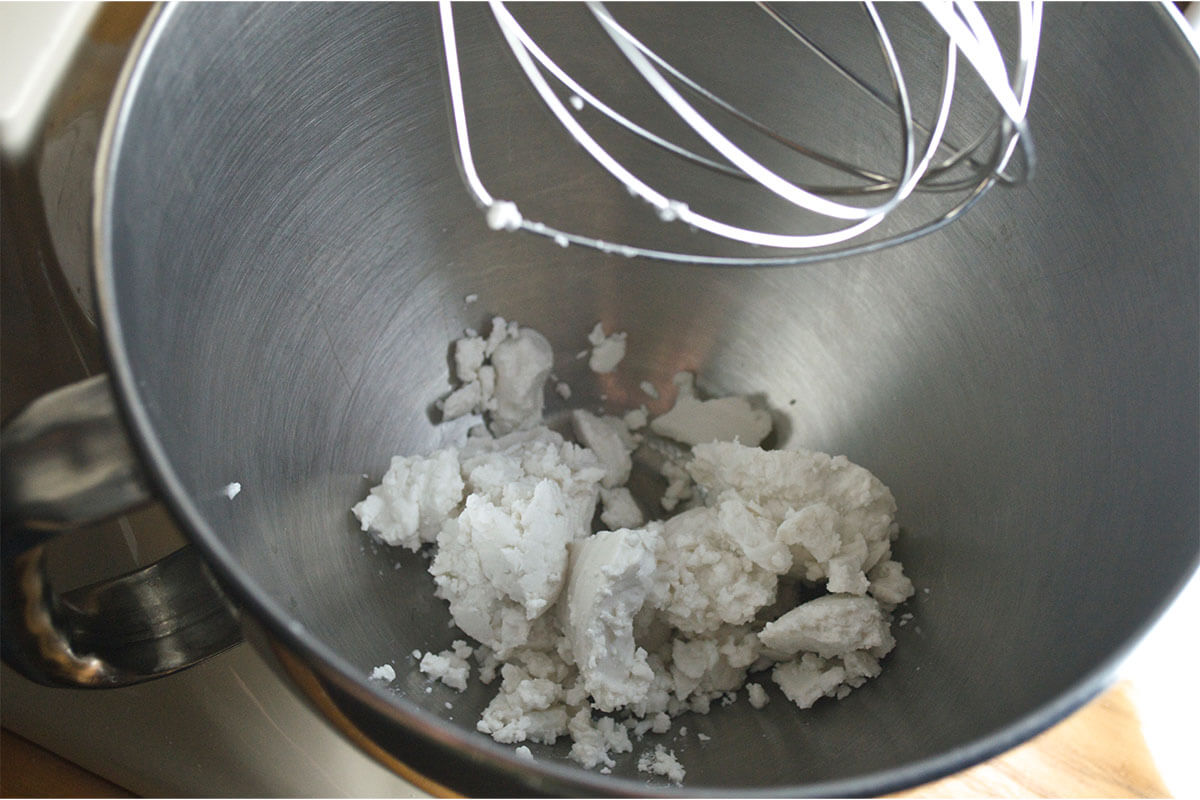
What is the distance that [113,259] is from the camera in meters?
0.39

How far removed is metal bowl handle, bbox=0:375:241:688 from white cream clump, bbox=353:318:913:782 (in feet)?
0.58

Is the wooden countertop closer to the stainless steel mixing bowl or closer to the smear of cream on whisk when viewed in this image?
the stainless steel mixing bowl

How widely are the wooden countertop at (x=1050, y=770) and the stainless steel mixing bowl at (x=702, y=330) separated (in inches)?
8.0

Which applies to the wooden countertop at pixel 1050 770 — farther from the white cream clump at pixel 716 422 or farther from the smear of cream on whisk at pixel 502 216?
the smear of cream on whisk at pixel 502 216

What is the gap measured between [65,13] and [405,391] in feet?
1.06

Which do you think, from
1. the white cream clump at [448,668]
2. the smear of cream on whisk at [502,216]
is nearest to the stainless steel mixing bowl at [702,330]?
the white cream clump at [448,668]

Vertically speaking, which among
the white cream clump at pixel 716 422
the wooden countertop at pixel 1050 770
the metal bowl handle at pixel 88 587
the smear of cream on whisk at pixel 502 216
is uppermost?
the smear of cream on whisk at pixel 502 216

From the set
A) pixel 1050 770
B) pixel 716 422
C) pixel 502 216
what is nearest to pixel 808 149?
pixel 502 216

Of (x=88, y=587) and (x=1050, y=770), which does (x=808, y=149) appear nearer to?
(x=88, y=587)

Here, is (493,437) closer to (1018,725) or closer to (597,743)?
(597,743)

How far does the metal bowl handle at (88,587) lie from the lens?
1.20ft

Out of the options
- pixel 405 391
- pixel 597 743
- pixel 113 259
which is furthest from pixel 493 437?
pixel 113 259

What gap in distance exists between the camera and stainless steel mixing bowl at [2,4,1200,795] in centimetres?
44

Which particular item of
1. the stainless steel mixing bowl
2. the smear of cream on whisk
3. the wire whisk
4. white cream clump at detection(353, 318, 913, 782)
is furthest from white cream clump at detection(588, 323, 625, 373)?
the smear of cream on whisk
